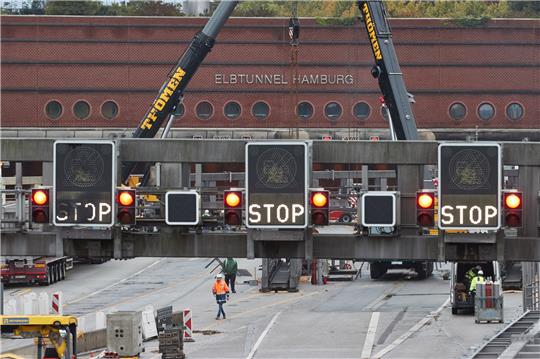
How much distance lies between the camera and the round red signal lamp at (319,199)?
71.4 ft

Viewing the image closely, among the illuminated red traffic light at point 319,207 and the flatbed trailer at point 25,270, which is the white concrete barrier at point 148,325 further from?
the illuminated red traffic light at point 319,207

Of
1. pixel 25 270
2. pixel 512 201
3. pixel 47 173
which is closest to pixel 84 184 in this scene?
pixel 47 173

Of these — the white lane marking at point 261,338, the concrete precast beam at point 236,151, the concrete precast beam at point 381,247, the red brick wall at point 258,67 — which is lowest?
the white lane marking at point 261,338

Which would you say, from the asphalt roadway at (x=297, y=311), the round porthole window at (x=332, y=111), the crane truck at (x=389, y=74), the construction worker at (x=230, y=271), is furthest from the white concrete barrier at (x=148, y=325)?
the round porthole window at (x=332, y=111)

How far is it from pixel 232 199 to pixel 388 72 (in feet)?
99.7

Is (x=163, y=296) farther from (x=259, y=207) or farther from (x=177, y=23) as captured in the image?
(x=177, y=23)

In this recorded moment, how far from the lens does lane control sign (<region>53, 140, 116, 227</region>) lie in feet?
72.8

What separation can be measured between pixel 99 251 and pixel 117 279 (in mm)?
37914

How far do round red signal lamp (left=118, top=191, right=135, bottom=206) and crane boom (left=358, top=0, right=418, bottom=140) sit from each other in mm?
29574

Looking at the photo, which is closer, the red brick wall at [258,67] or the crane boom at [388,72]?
the crane boom at [388,72]

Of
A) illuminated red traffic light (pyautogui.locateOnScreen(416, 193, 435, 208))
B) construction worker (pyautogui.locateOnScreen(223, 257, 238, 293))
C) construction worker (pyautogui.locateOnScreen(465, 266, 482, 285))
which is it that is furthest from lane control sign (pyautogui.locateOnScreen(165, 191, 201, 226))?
construction worker (pyautogui.locateOnScreen(223, 257, 238, 293))

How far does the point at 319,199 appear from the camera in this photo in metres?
21.8

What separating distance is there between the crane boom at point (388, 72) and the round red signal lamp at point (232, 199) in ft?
96.8

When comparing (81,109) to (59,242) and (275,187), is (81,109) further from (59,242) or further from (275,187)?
(275,187)
